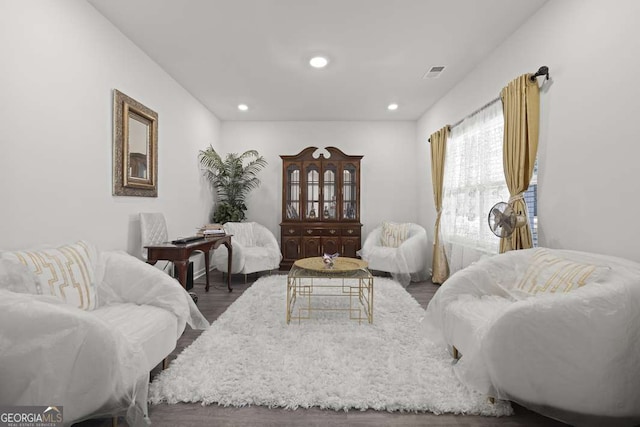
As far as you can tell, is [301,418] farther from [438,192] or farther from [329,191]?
[329,191]

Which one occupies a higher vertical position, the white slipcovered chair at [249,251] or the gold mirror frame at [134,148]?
the gold mirror frame at [134,148]

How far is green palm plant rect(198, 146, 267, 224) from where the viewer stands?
16.8 ft

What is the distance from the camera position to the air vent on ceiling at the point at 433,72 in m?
3.67

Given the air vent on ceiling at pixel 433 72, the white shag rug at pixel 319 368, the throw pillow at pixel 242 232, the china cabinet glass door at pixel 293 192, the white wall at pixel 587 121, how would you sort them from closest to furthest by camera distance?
the white shag rug at pixel 319 368
the white wall at pixel 587 121
the air vent on ceiling at pixel 433 72
the throw pillow at pixel 242 232
the china cabinet glass door at pixel 293 192

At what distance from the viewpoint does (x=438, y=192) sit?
15.0 ft

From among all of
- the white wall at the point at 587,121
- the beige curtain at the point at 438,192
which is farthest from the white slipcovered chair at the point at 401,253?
the white wall at the point at 587,121

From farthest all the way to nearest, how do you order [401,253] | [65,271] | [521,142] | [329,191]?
1. [329,191]
2. [401,253]
3. [521,142]
4. [65,271]

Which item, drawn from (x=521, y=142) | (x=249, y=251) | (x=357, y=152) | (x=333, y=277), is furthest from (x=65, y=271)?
(x=357, y=152)

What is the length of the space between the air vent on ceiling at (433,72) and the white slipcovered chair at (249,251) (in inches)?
125

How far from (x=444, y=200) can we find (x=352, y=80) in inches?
83.2

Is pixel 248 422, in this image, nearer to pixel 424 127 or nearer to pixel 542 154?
pixel 542 154

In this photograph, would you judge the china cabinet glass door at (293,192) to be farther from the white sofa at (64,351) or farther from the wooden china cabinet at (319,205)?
the white sofa at (64,351)

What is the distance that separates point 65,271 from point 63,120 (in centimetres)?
122

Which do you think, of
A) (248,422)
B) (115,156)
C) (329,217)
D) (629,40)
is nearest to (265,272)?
(329,217)
